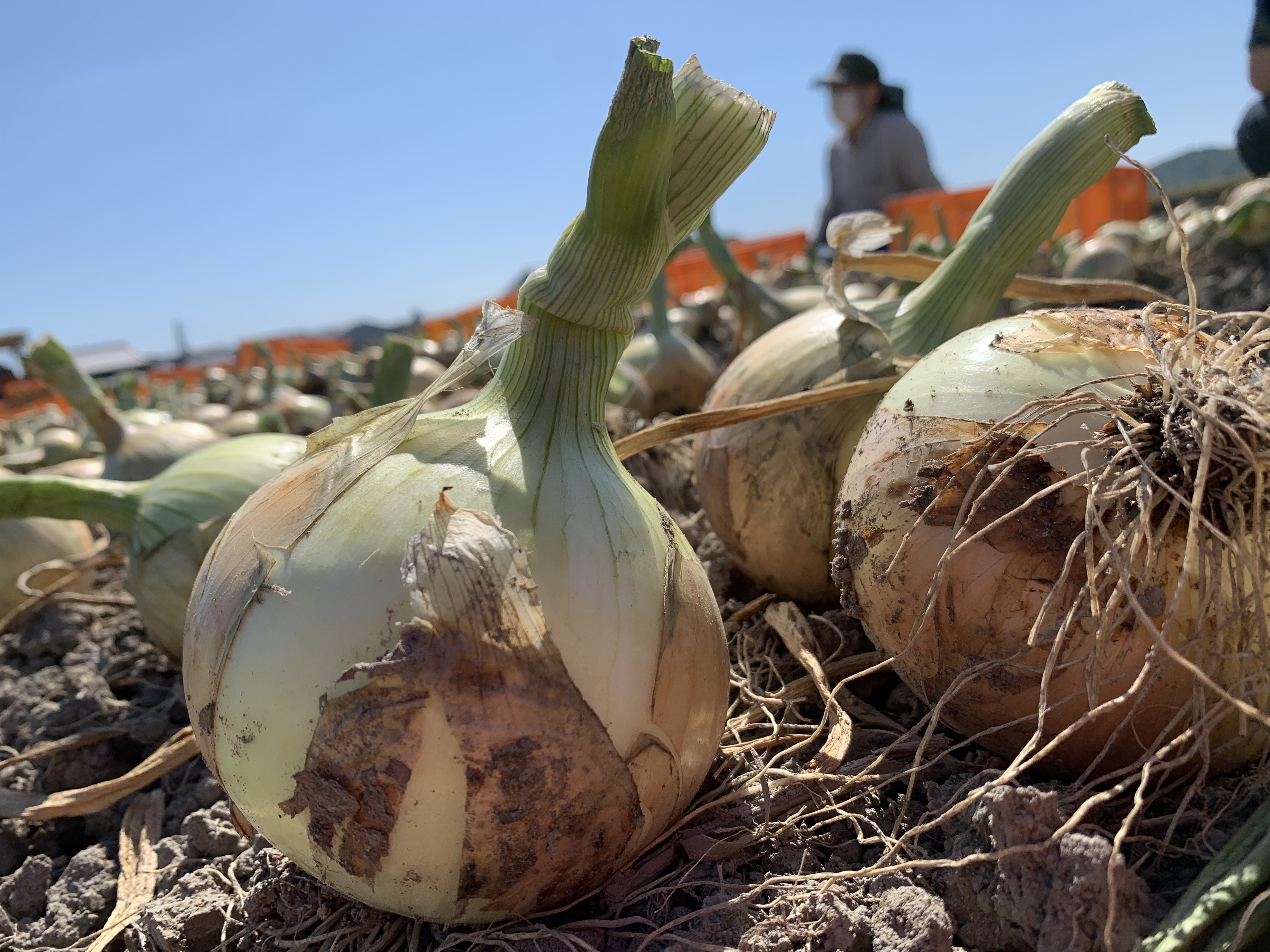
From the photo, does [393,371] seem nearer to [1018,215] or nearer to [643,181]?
[643,181]

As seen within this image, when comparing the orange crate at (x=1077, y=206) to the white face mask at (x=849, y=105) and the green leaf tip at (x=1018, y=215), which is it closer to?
the white face mask at (x=849, y=105)

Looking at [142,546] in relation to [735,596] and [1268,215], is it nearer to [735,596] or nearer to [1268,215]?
[735,596]

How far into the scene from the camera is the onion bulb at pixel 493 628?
0.89 meters

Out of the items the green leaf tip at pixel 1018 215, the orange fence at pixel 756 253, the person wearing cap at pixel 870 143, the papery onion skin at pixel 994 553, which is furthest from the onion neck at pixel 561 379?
the person wearing cap at pixel 870 143

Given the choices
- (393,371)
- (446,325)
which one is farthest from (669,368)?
(446,325)

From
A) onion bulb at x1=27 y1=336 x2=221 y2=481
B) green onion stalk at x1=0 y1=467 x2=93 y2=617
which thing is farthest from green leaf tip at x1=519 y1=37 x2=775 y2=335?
onion bulb at x1=27 y1=336 x2=221 y2=481

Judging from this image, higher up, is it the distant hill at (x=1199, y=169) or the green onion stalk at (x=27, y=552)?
the distant hill at (x=1199, y=169)

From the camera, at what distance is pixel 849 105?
6.03 metres

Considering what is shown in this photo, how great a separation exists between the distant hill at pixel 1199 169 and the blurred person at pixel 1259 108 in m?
4.65

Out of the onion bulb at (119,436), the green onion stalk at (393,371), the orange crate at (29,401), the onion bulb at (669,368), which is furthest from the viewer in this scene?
the orange crate at (29,401)

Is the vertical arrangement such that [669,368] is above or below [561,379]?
below

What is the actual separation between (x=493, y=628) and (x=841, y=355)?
889 mm

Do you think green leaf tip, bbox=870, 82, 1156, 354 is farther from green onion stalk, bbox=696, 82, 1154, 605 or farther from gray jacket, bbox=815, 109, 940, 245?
gray jacket, bbox=815, 109, 940, 245

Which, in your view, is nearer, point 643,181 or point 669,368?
point 643,181
